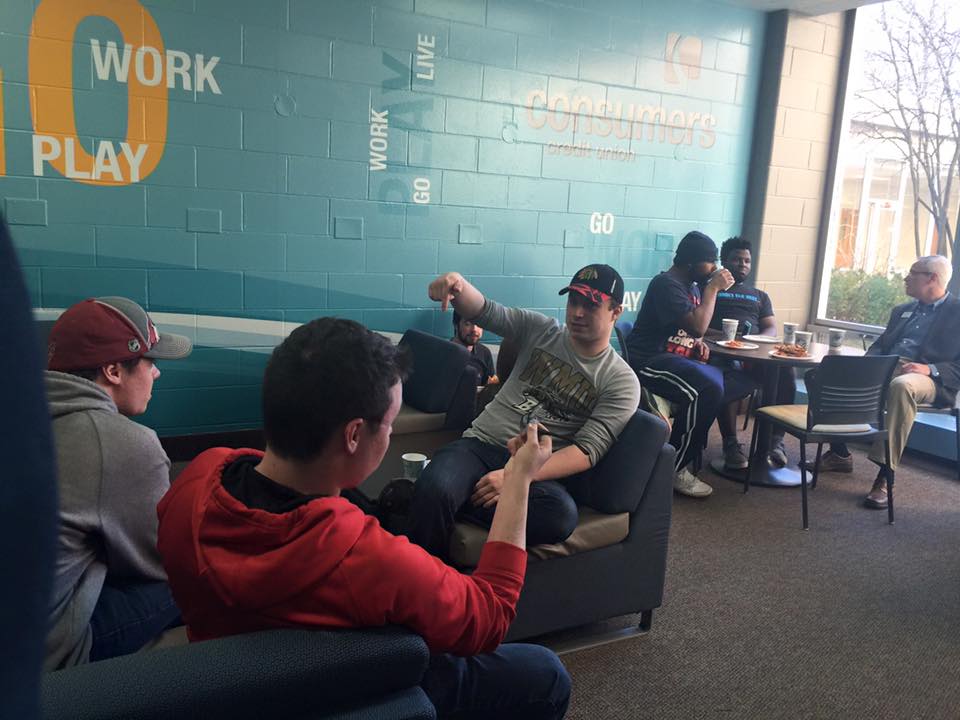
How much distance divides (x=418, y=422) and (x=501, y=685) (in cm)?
237

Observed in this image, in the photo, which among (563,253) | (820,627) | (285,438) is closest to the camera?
(285,438)

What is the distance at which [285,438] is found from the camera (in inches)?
50.7

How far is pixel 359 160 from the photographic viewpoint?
446cm

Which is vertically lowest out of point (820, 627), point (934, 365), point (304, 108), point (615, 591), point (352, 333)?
point (820, 627)

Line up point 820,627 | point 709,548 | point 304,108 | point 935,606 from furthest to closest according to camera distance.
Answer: point 304,108 < point 709,548 < point 935,606 < point 820,627

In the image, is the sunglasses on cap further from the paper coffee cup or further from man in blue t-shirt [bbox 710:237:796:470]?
the paper coffee cup

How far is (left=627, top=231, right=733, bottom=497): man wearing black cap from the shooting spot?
4.09 meters

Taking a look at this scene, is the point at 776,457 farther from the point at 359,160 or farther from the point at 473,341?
the point at 359,160

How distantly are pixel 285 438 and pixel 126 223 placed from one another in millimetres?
3148

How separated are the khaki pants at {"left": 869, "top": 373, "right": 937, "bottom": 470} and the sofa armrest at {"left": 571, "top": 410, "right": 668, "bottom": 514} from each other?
207 cm

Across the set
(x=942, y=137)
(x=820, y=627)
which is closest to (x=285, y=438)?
(x=820, y=627)

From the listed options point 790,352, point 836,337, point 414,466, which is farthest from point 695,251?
point 414,466

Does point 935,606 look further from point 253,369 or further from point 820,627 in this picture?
point 253,369

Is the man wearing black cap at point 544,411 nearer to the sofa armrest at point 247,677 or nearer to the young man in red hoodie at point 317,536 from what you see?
the young man in red hoodie at point 317,536
